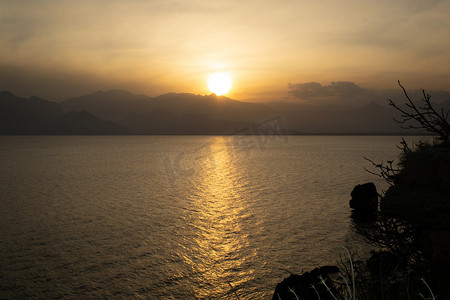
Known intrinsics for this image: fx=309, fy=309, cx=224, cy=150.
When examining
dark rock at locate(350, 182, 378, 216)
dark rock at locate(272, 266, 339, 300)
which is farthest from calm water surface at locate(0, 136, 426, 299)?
dark rock at locate(272, 266, 339, 300)

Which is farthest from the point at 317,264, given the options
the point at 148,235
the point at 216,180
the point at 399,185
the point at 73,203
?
the point at 216,180

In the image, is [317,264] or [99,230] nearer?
[317,264]

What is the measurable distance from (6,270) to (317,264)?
49.4 ft

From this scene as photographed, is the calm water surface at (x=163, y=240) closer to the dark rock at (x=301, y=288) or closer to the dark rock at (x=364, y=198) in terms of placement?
the dark rock at (x=364, y=198)

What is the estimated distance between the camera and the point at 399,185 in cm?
869

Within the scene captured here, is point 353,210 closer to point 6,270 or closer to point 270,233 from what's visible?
point 270,233

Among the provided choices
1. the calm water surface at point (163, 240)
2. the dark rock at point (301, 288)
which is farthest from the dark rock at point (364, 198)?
the dark rock at point (301, 288)

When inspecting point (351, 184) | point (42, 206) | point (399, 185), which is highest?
point (399, 185)

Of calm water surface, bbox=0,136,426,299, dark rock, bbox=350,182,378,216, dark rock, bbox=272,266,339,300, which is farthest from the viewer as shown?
dark rock, bbox=350,182,378,216

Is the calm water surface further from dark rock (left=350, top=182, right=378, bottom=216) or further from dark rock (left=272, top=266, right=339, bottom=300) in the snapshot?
dark rock (left=272, top=266, right=339, bottom=300)

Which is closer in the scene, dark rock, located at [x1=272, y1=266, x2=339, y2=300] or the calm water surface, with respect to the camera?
dark rock, located at [x1=272, y1=266, x2=339, y2=300]

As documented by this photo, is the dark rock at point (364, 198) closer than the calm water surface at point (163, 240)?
No

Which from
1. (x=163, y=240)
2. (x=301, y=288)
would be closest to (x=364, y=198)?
(x=163, y=240)

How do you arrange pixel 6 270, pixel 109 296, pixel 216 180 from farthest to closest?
pixel 216 180 < pixel 6 270 < pixel 109 296
